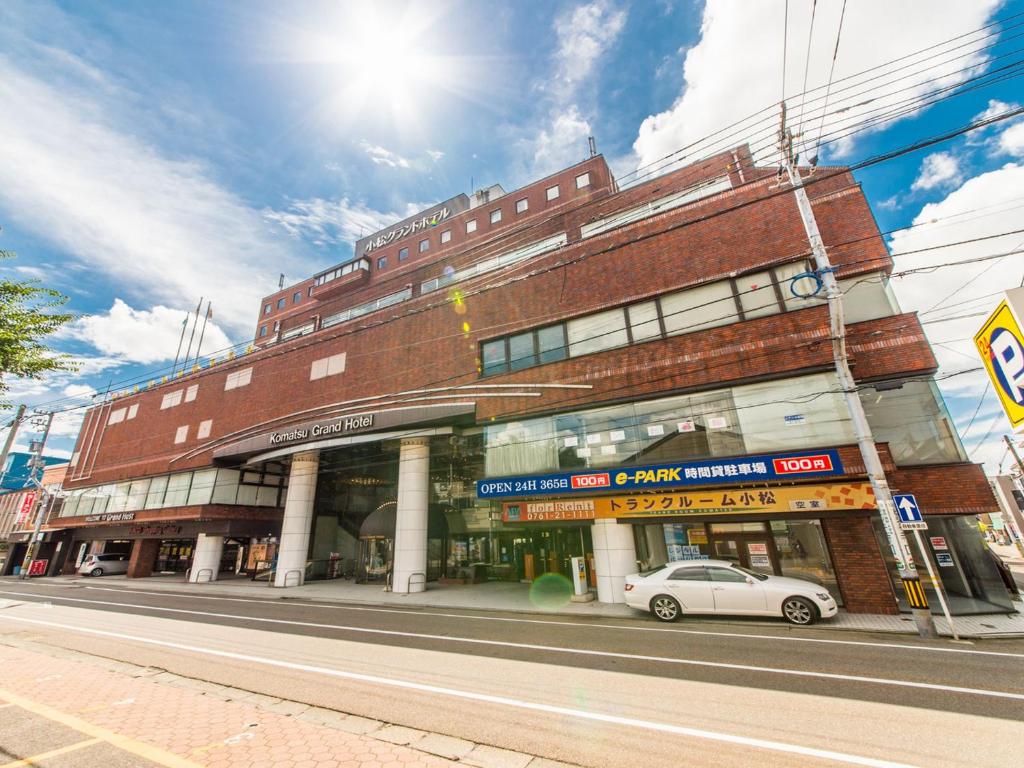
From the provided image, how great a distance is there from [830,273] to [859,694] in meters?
9.10

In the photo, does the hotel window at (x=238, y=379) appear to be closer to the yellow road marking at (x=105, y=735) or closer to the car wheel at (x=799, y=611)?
the yellow road marking at (x=105, y=735)

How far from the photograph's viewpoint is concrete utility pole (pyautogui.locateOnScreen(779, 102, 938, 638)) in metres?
9.37

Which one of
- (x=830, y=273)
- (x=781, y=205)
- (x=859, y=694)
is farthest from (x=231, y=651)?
(x=781, y=205)

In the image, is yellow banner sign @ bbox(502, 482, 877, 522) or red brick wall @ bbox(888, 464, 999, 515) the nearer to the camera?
red brick wall @ bbox(888, 464, 999, 515)

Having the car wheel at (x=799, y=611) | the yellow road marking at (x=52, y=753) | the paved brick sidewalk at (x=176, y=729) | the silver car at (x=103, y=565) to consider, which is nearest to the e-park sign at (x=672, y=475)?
the car wheel at (x=799, y=611)

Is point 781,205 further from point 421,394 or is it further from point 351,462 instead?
point 351,462

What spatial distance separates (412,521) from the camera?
19812 millimetres

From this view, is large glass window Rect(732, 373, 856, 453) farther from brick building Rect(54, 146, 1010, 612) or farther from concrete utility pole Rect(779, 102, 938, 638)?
concrete utility pole Rect(779, 102, 938, 638)

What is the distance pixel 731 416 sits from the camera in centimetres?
1429

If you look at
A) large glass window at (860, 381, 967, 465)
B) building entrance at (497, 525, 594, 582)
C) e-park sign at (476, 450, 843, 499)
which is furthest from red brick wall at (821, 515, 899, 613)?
building entrance at (497, 525, 594, 582)

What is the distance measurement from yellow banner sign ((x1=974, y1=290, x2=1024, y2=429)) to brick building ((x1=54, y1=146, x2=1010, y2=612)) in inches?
183

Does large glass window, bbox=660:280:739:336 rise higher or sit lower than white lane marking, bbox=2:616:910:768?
higher

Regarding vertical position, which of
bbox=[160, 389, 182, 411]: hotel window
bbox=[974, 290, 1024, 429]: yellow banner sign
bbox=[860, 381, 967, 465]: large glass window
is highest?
bbox=[160, 389, 182, 411]: hotel window

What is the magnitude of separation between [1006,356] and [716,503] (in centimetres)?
905
